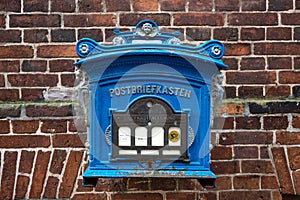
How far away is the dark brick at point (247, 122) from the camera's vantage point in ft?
7.77

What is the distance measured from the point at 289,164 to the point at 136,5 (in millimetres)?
1294

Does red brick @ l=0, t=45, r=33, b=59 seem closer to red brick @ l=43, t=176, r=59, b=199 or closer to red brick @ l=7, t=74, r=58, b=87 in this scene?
red brick @ l=7, t=74, r=58, b=87

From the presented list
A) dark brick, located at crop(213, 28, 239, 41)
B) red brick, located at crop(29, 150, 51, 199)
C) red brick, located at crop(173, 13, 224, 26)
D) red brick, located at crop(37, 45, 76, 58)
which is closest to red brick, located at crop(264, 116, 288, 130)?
dark brick, located at crop(213, 28, 239, 41)

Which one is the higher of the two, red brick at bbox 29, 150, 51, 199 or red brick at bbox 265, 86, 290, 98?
red brick at bbox 265, 86, 290, 98

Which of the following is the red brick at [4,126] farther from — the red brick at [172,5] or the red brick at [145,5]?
the red brick at [172,5]

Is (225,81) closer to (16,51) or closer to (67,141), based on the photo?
(67,141)

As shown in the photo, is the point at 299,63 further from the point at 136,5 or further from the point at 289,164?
the point at 136,5

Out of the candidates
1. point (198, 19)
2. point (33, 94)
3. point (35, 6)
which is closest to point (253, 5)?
point (198, 19)

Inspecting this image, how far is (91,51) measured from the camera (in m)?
1.93

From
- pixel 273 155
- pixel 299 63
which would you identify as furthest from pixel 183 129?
pixel 299 63

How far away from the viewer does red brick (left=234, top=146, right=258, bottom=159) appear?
2.37 m

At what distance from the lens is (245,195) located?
7.79 feet

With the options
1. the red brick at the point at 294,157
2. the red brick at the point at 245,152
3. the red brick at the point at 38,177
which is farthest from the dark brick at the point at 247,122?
the red brick at the point at 38,177

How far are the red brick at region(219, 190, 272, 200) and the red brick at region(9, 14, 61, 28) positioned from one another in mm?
1412
